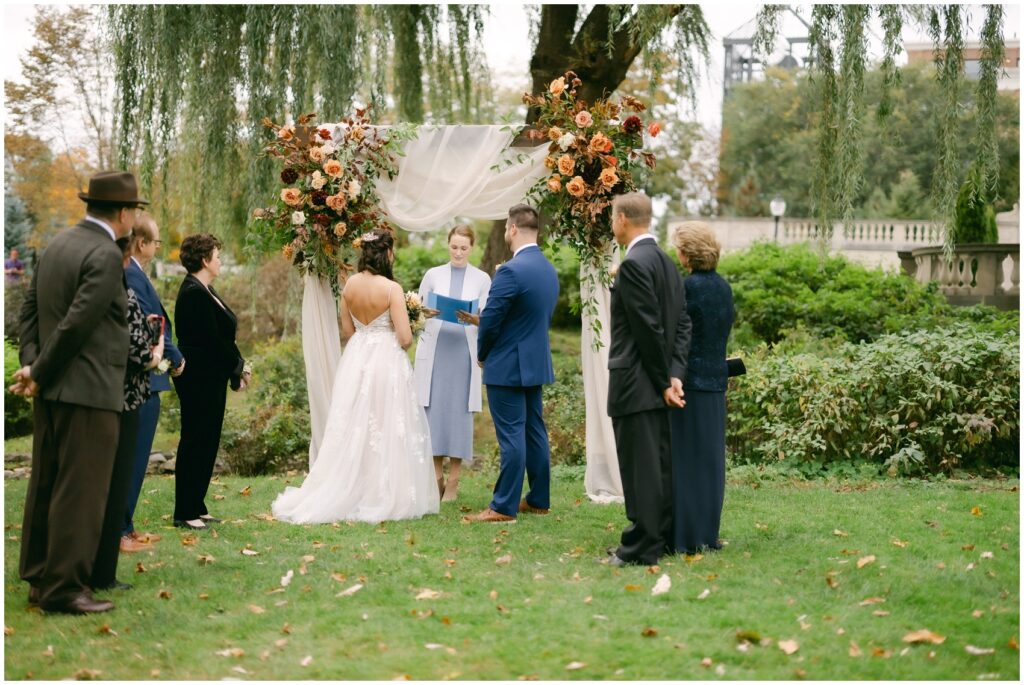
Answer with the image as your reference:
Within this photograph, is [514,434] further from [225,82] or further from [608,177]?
[225,82]

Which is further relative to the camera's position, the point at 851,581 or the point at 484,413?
the point at 484,413

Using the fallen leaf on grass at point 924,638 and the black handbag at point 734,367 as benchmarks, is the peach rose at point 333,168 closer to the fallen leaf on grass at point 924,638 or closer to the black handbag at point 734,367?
the black handbag at point 734,367

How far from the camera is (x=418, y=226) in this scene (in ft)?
27.9

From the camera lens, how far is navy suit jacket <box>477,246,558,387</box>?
7102mm

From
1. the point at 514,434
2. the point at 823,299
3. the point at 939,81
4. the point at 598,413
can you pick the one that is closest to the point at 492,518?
the point at 514,434

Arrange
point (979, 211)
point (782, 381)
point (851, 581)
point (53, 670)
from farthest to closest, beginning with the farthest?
point (979, 211)
point (782, 381)
point (851, 581)
point (53, 670)

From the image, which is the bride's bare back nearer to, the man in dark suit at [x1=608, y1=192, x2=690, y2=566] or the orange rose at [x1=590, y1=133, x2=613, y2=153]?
the orange rose at [x1=590, y1=133, x2=613, y2=153]

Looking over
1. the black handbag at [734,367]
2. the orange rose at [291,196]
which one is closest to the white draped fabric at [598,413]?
the black handbag at [734,367]

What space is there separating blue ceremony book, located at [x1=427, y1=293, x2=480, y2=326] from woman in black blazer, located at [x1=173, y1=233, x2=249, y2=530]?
157 cm

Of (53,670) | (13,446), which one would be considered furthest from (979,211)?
(53,670)

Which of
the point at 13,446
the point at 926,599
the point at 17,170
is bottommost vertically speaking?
the point at 13,446

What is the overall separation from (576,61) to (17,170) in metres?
14.5

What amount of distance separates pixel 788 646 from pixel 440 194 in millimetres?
5127

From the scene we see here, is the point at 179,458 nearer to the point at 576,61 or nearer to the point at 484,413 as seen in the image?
the point at 576,61
